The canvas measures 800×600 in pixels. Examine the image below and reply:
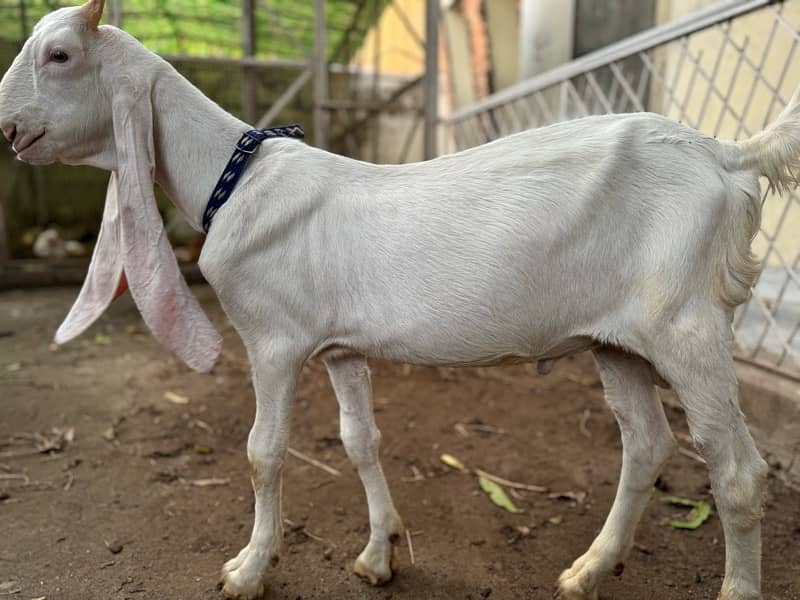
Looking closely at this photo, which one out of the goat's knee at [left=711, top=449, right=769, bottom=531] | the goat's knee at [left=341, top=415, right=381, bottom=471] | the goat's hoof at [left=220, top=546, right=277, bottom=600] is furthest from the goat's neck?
the goat's knee at [left=711, top=449, right=769, bottom=531]

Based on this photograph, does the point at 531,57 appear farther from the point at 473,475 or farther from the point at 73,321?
the point at 73,321

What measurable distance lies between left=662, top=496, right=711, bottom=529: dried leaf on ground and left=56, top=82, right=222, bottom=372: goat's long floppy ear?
163 centimetres

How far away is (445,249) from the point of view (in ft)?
4.47

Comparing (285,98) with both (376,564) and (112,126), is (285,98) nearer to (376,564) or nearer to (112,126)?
(112,126)

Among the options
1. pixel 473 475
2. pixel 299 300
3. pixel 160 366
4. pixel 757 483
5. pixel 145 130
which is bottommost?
pixel 160 366

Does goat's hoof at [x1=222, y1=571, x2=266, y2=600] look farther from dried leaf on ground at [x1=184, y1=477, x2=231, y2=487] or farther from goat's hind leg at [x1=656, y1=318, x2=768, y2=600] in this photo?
goat's hind leg at [x1=656, y1=318, x2=768, y2=600]

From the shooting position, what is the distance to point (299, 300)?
1448 millimetres

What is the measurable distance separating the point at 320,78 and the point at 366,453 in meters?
4.26

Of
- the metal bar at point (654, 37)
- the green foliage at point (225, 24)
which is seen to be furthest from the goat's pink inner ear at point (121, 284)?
the green foliage at point (225, 24)

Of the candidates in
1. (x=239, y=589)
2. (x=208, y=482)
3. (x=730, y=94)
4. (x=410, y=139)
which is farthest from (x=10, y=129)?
(x=410, y=139)

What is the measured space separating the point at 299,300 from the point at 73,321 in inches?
26.9

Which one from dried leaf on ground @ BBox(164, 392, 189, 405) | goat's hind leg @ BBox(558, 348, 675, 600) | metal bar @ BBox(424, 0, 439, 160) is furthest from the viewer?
metal bar @ BBox(424, 0, 439, 160)

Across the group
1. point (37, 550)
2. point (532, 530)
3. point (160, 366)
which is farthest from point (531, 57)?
point (37, 550)

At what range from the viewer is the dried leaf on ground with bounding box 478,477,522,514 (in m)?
2.15
